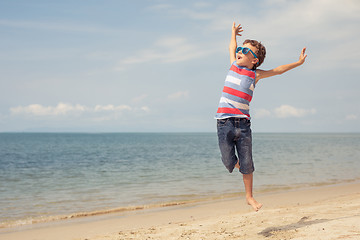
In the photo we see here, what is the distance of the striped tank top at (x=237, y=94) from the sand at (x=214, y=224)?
178cm

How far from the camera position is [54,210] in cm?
920

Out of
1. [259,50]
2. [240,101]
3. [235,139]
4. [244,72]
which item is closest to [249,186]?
[235,139]

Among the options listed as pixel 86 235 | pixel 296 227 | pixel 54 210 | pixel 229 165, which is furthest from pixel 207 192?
pixel 229 165

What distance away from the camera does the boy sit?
420cm

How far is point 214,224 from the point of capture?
588 cm

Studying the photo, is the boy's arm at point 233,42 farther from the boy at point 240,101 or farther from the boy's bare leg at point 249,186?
the boy's bare leg at point 249,186

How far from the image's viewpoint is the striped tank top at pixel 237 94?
418cm

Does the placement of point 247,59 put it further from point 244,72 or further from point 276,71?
point 276,71

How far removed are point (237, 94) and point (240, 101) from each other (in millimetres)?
Answer: 92

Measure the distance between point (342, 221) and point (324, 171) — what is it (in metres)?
13.4

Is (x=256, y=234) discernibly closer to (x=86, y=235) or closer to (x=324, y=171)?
(x=86, y=235)

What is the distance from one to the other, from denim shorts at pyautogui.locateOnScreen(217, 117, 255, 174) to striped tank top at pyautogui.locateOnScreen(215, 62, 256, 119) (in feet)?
0.28

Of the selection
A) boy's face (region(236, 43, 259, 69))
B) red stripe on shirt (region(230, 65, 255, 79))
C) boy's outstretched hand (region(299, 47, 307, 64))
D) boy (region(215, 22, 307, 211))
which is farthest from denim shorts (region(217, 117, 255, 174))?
Answer: boy's outstretched hand (region(299, 47, 307, 64))

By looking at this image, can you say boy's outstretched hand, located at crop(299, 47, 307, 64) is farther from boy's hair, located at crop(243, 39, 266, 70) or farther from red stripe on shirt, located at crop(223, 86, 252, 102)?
A: red stripe on shirt, located at crop(223, 86, 252, 102)
